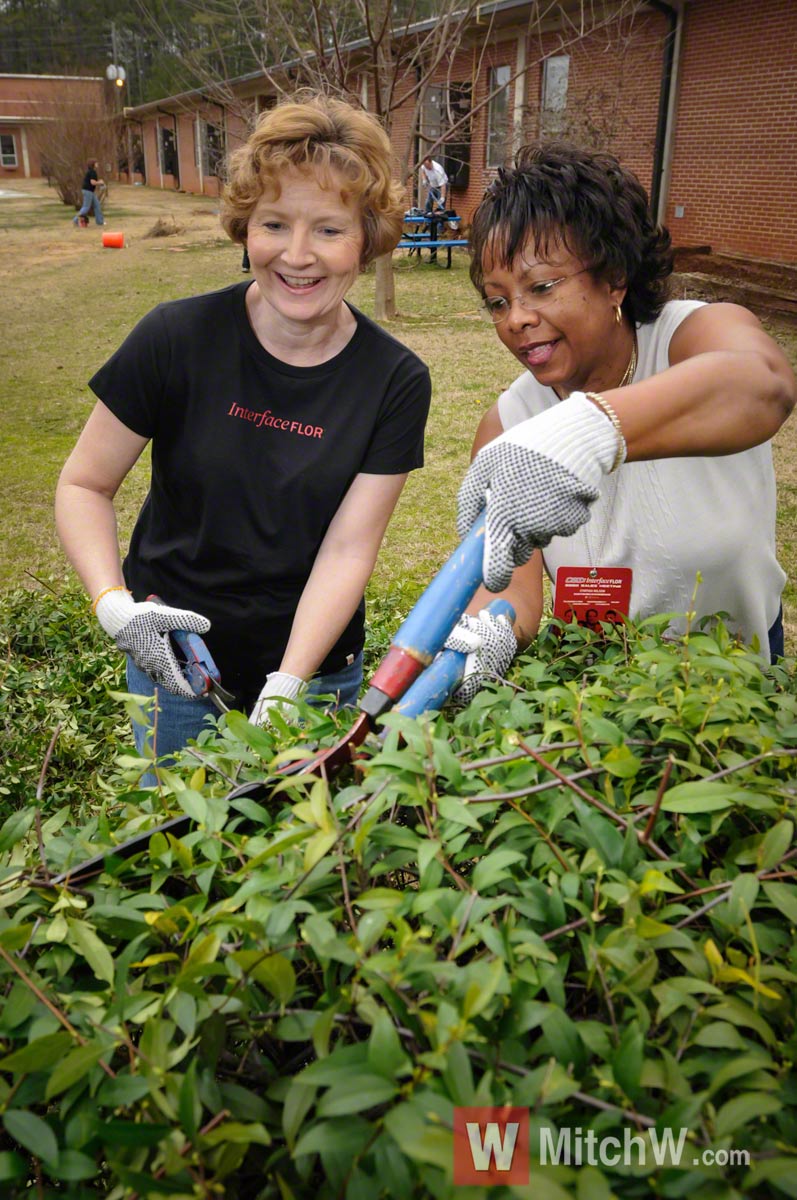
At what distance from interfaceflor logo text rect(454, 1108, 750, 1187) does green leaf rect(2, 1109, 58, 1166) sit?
1.05 ft

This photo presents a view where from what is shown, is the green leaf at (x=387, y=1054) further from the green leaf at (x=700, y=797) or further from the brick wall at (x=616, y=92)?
the brick wall at (x=616, y=92)

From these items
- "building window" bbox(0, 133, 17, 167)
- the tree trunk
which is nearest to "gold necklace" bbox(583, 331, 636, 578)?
the tree trunk

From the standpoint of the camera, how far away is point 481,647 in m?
1.57

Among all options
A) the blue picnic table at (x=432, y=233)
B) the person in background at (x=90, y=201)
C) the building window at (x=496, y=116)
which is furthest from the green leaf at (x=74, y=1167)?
the person in background at (x=90, y=201)

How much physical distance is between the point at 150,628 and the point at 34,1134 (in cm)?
148

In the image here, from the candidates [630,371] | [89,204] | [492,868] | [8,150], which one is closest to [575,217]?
[630,371]

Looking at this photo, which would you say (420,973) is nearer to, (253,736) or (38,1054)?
(38,1054)

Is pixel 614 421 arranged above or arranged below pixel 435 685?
above

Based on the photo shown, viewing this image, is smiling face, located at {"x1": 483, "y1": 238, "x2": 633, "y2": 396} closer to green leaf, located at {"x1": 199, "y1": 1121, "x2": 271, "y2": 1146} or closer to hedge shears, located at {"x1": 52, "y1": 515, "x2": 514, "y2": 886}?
hedge shears, located at {"x1": 52, "y1": 515, "x2": 514, "y2": 886}

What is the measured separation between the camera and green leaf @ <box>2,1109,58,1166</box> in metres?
0.77

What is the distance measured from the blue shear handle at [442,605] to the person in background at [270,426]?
82cm

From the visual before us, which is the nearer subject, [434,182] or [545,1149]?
[545,1149]

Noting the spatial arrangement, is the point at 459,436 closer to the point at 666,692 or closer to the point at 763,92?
the point at 666,692

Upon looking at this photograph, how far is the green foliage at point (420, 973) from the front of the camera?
0.75 m
